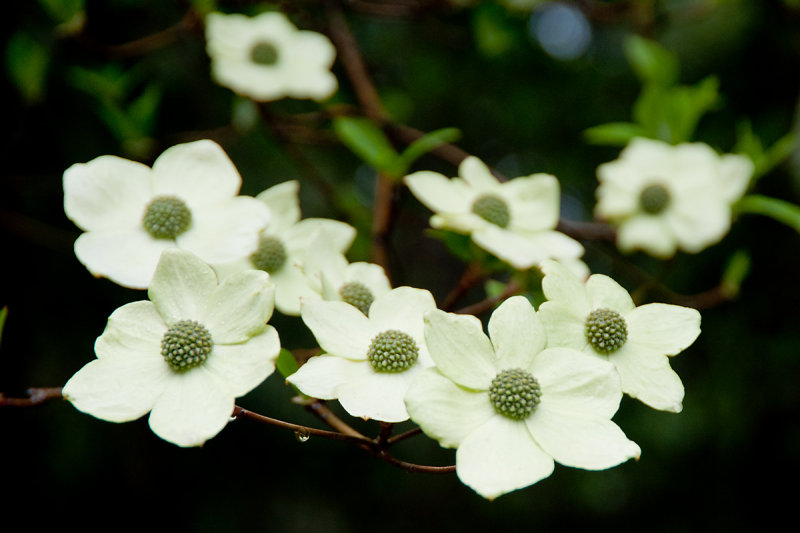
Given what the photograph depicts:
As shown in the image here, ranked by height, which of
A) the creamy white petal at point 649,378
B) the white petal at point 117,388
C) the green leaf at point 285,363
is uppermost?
the creamy white petal at point 649,378

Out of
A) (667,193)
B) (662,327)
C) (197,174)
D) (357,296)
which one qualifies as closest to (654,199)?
(667,193)

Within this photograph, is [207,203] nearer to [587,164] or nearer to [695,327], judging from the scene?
[695,327]

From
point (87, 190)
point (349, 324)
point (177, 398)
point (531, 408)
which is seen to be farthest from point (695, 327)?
point (87, 190)

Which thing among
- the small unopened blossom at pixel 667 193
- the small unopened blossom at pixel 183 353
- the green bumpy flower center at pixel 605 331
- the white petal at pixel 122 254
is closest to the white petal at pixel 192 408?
the small unopened blossom at pixel 183 353

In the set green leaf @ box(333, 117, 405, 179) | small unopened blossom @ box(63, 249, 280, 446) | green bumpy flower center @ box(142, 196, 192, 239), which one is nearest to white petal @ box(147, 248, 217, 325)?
small unopened blossom @ box(63, 249, 280, 446)

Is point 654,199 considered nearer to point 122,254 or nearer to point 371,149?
point 371,149

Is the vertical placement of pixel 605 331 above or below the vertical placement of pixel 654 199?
above

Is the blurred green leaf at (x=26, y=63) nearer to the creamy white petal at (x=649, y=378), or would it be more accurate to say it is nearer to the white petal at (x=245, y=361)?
the white petal at (x=245, y=361)
